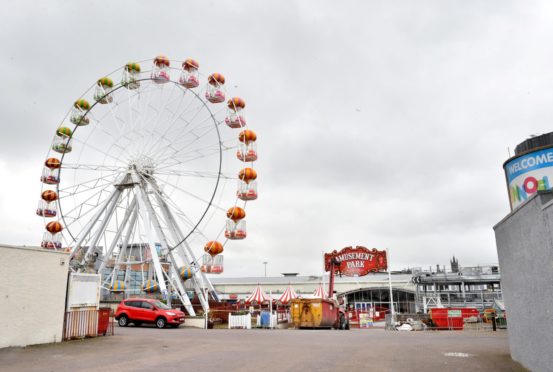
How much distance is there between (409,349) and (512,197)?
522 cm

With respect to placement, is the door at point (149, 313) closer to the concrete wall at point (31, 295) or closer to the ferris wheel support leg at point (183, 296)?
the ferris wheel support leg at point (183, 296)

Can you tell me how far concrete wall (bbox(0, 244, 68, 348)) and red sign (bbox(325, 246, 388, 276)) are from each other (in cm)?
2445

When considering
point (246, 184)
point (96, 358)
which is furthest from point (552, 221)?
point (246, 184)

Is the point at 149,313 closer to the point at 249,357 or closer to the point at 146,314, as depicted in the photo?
the point at 146,314

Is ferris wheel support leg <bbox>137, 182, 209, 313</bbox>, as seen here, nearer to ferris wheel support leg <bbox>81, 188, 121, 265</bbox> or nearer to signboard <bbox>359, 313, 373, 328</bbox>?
ferris wheel support leg <bbox>81, 188, 121, 265</bbox>

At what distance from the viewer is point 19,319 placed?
43.7ft

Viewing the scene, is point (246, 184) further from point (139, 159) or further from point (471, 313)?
point (471, 313)

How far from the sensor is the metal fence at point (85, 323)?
597 inches

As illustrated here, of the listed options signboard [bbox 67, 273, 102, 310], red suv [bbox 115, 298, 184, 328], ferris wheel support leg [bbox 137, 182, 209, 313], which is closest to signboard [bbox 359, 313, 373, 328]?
ferris wheel support leg [bbox 137, 182, 209, 313]

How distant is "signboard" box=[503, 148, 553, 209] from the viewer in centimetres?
1162

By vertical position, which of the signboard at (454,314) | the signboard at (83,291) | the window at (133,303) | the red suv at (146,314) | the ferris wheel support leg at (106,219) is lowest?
the signboard at (454,314)

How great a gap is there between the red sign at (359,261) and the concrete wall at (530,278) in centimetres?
2555

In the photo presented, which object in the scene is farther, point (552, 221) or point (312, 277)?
point (312, 277)

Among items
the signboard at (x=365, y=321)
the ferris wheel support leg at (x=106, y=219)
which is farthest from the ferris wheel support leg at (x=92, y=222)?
the signboard at (x=365, y=321)
